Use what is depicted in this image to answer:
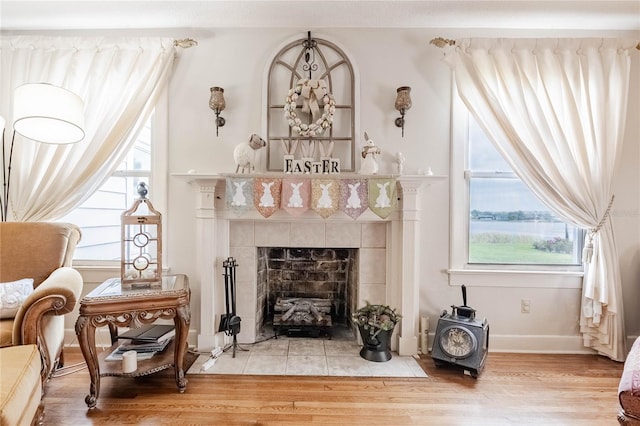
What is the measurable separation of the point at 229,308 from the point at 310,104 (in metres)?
1.75

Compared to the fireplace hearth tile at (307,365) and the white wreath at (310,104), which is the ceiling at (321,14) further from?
the fireplace hearth tile at (307,365)

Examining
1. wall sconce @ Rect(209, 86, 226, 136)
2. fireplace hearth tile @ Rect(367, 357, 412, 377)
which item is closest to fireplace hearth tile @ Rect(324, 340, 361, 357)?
fireplace hearth tile @ Rect(367, 357, 412, 377)

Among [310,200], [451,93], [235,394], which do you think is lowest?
[235,394]

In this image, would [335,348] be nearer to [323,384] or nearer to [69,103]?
[323,384]

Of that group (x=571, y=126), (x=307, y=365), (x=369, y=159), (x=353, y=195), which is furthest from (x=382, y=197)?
(x=571, y=126)

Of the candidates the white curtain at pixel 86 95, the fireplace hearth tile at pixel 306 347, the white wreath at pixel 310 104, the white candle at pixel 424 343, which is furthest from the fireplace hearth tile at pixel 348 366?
the white curtain at pixel 86 95

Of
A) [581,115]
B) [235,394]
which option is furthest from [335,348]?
[581,115]

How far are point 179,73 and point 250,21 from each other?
2.39 ft

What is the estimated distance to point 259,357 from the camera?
240 cm

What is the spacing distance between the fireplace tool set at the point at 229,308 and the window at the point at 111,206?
0.95 m

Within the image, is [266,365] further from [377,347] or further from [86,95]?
[86,95]

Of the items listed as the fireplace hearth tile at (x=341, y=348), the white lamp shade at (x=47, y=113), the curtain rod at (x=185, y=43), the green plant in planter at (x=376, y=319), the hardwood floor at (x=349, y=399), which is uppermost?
the curtain rod at (x=185, y=43)

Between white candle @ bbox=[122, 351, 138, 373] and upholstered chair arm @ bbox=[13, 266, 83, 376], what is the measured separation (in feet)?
1.19

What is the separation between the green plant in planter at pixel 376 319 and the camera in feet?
7.70
